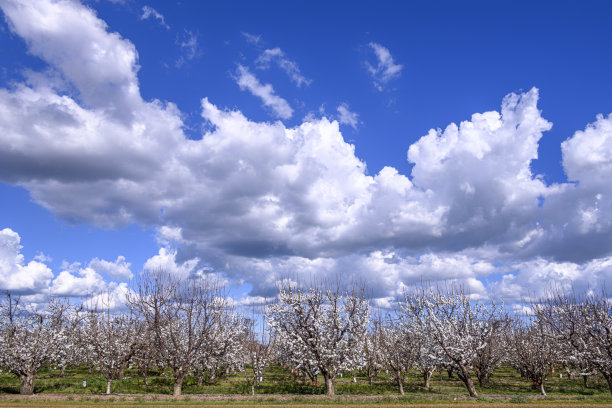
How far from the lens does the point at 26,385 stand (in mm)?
33250

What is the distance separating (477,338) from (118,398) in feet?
108

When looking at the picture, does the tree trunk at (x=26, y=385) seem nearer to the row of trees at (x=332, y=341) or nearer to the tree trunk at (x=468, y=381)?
the row of trees at (x=332, y=341)

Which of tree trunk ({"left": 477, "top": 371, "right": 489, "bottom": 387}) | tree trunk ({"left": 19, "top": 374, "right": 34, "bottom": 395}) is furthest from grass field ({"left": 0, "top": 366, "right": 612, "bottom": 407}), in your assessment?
tree trunk ({"left": 477, "top": 371, "right": 489, "bottom": 387})

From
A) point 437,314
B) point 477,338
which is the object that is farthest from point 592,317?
point 437,314

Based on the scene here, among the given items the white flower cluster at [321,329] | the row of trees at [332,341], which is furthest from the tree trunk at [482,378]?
the white flower cluster at [321,329]

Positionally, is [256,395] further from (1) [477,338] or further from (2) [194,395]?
(1) [477,338]

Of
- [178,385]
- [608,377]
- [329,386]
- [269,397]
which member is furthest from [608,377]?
[178,385]

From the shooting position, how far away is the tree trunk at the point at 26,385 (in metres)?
32.9

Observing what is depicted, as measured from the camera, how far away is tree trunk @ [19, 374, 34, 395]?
32938 millimetres

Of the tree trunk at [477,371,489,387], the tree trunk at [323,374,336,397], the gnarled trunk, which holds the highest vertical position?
the gnarled trunk

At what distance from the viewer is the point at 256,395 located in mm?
32375

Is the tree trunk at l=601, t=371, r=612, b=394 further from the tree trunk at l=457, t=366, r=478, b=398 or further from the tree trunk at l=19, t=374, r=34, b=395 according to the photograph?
the tree trunk at l=19, t=374, r=34, b=395

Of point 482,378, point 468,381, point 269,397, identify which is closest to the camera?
point 269,397

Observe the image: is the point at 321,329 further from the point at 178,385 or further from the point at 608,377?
the point at 608,377
